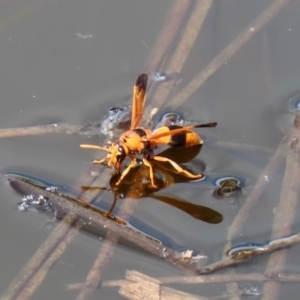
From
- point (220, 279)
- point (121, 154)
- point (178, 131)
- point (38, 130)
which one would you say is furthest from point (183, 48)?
point (220, 279)

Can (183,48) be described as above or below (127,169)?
above

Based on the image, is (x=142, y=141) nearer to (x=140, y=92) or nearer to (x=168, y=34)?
(x=140, y=92)

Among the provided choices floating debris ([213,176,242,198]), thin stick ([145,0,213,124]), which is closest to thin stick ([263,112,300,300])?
floating debris ([213,176,242,198])

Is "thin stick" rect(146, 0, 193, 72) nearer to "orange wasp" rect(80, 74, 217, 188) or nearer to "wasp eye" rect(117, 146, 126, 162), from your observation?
"orange wasp" rect(80, 74, 217, 188)

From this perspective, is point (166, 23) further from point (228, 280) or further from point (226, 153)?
point (228, 280)

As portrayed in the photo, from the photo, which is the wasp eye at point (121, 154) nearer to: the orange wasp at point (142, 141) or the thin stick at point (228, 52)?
the orange wasp at point (142, 141)

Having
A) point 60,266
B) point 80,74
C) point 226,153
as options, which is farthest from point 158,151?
point 60,266

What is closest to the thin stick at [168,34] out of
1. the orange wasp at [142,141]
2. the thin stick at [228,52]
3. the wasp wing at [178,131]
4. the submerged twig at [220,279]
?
the thin stick at [228,52]
